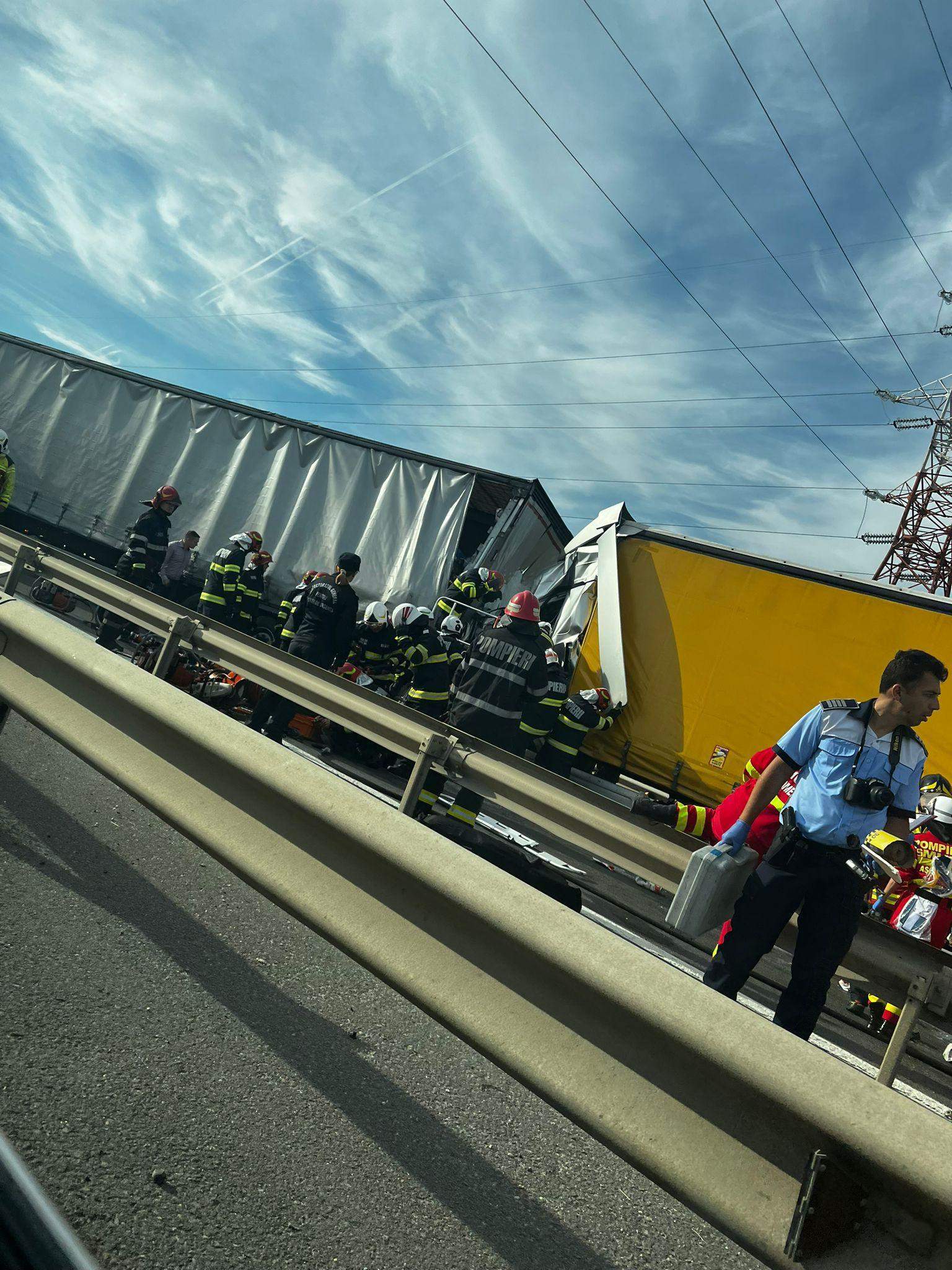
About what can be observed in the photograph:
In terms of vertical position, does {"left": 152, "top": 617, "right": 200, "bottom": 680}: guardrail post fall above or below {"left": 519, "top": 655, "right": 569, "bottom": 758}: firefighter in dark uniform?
below

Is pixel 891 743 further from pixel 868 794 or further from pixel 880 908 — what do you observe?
pixel 880 908

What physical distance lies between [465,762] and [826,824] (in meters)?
1.59

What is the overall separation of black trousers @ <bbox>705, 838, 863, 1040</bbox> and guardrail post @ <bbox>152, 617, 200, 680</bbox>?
9.87ft

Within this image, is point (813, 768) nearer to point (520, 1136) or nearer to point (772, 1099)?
point (520, 1136)

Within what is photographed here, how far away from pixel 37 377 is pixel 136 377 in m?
2.36

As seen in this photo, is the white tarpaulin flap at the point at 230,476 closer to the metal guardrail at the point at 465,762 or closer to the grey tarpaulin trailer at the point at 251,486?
the grey tarpaulin trailer at the point at 251,486

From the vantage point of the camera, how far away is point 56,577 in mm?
4934

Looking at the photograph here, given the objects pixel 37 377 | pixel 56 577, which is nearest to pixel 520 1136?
pixel 56 577

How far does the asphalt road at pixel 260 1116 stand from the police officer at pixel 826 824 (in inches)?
46.2

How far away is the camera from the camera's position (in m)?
3.26

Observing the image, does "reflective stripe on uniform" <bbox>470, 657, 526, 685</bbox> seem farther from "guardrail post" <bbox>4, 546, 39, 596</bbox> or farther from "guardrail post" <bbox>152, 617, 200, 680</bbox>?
"guardrail post" <bbox>4, 546, 39, 596</bbox>

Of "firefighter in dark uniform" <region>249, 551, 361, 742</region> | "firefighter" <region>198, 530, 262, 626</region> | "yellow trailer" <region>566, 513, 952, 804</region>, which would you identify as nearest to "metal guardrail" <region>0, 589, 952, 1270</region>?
"firefighter in dark uniform" <region>249, 551, 361, 742</region>

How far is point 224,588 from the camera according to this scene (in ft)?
A: 31.9

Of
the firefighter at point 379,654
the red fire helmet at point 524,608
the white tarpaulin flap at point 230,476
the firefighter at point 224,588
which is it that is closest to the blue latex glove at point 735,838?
the red fire helmet at point 524,608
